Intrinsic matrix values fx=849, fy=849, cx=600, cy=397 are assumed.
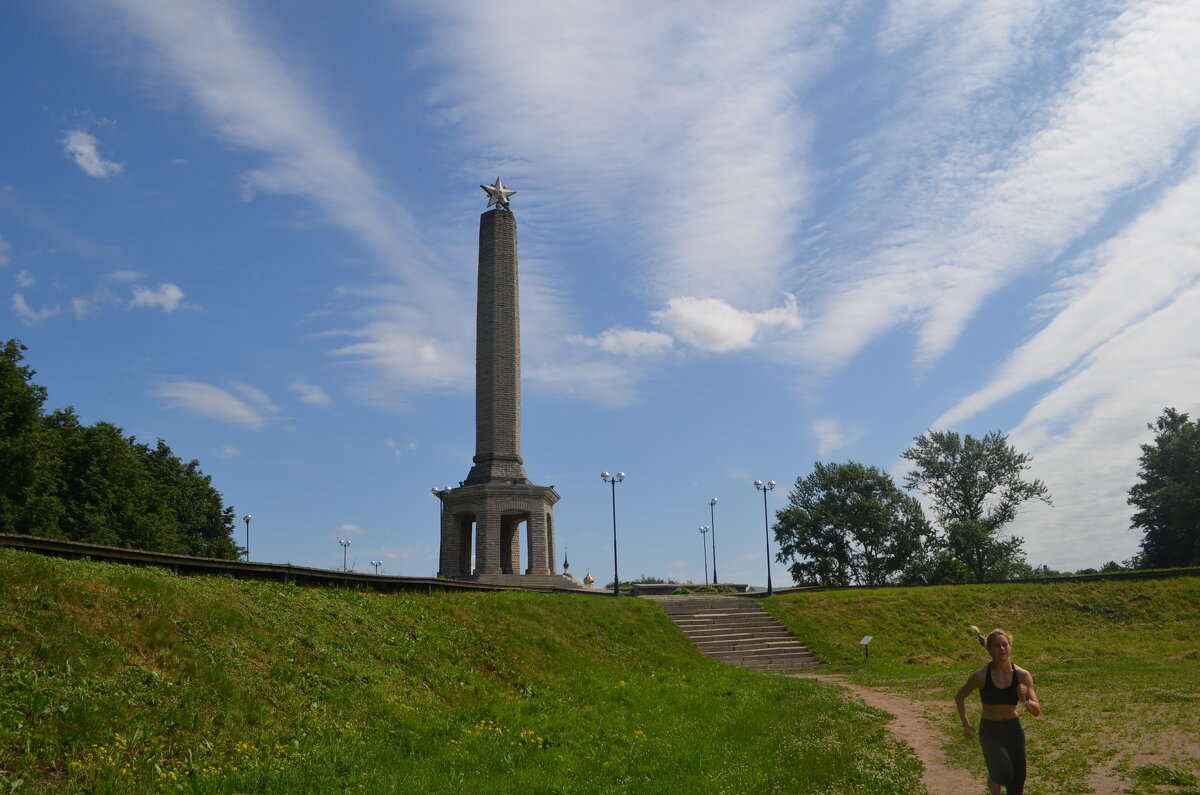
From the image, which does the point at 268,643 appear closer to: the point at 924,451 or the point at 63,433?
the point at 63,433

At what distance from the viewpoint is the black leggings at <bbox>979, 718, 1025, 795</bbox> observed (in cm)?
805

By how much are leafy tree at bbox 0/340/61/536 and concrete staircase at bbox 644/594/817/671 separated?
2694cm

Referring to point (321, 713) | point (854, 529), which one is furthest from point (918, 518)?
point (321, 713)

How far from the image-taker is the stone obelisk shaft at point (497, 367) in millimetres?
45906

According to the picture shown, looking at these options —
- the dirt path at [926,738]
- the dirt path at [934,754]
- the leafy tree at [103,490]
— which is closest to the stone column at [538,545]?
the leafy tree at [103,490]

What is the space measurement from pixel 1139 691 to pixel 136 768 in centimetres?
1912

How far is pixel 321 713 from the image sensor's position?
41.6 ft

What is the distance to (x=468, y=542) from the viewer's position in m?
48.0

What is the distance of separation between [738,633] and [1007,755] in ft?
88.3

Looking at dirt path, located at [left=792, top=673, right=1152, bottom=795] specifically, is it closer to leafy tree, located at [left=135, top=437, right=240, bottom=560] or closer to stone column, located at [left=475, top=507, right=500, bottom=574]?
stone column, located at [left=475, top=507, right=500, bottom=574]

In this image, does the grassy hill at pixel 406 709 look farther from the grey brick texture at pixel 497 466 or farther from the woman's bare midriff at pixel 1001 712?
the grey brick texture at pixel 497 466

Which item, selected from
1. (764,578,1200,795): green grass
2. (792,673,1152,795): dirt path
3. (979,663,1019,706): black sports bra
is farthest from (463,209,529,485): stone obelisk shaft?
(979,663,1019,706): black sports bra

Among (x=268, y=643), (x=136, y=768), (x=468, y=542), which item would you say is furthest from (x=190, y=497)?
(x=136, y=768)

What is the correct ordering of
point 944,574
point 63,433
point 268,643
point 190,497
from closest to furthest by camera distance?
point 268,643 → point 63,433 → point 190,497 → point 944,574
